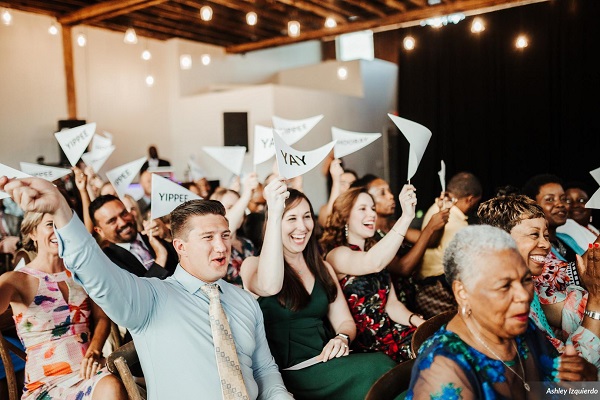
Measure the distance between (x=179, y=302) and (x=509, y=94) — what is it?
713cm

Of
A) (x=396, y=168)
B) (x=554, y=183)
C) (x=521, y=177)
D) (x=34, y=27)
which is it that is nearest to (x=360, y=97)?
(x=396, y=168)

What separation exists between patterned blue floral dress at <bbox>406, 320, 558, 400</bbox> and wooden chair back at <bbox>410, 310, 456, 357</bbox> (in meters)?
0.41

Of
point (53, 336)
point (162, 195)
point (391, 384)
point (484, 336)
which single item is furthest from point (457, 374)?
point (162, 195)

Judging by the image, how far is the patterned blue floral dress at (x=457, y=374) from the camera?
1.30 metres

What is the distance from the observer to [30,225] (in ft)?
8.35

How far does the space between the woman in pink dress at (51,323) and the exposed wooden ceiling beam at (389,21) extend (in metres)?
6.67

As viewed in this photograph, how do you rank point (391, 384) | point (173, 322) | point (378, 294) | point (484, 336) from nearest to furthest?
point (484, 336) → point (391, 384) → point (173, 322) → point (378, 294)

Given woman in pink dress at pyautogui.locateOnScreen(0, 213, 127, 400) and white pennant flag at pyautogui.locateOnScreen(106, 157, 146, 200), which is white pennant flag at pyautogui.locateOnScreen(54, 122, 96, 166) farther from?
woman in pink dress at pyautogui.locateOnScreen(0, 213, 127, 400)

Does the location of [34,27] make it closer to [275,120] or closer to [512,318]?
[275,120]

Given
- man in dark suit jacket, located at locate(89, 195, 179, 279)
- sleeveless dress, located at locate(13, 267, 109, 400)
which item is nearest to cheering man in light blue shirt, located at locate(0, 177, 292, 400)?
sleeveless dress, located at locate(13, 267, 109, 400)

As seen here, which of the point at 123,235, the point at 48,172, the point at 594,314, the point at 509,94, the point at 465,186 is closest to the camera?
the point at 594,314

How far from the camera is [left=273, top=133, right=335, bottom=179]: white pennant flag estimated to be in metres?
2.35

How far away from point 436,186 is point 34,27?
643 cm

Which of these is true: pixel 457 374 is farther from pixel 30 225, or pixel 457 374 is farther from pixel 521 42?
pixel 521 42
